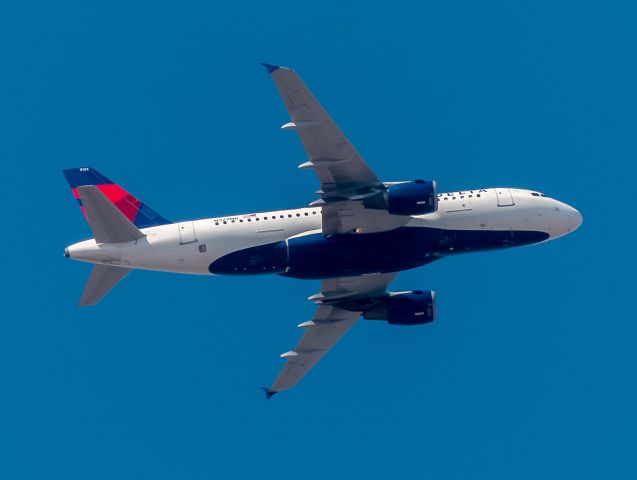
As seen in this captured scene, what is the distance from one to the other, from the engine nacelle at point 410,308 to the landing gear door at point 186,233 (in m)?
13.8

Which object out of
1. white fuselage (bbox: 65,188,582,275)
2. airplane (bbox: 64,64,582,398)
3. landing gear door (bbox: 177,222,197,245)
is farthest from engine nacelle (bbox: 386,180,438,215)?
landing gear door (bbox: 177,222,197,245)

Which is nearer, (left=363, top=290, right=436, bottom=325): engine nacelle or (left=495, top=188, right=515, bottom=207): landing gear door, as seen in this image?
(left=495, top=188, right=515, bottom=207): landing gear door

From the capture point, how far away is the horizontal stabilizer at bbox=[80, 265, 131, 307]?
70062 mm

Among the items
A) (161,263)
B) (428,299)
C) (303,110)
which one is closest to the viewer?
(303,110)

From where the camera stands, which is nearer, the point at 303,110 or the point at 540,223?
the point at 303,110

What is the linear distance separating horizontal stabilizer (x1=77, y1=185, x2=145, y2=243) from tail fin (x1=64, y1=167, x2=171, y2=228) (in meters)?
2.64

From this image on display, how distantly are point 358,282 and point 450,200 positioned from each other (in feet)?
28.4

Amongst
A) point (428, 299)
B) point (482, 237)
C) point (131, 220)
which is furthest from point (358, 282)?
point (131, 220)

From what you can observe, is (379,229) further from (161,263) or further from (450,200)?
(161,263)

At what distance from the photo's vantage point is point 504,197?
72125 millimetres

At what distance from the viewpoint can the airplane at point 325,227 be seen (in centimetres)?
6731

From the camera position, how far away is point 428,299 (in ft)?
248

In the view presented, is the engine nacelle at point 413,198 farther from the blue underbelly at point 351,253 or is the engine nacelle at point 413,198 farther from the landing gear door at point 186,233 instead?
the landing gear door at point 186,233

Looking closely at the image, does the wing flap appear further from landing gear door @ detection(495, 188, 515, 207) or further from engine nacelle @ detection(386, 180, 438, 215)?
landing gear door @ detection(495, 188, 515, 207)
